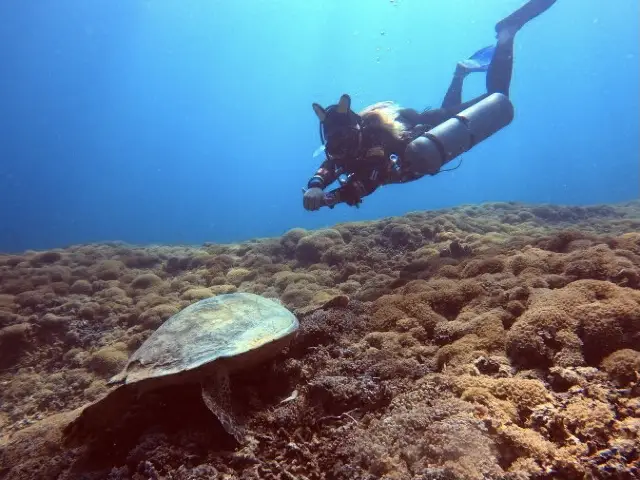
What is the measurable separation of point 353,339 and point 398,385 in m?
0.93

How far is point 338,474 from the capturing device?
2184mm

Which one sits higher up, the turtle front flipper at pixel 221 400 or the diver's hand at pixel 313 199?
the diver's hand at pixel 313 199

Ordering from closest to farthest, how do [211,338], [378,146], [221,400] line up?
[221,400] < [211,338] < [378,146]

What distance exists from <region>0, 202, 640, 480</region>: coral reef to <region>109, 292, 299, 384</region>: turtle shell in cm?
31

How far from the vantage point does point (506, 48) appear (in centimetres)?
995

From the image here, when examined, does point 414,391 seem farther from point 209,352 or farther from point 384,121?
point 384,121

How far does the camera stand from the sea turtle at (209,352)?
263 cm

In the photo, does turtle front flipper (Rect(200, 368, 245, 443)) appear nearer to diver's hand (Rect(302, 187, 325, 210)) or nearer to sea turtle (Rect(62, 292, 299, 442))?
sea turtle (Rect(62, 292, 299, 442))

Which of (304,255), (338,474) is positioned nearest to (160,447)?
(338,474)

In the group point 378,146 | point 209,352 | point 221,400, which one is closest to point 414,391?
point 221,400

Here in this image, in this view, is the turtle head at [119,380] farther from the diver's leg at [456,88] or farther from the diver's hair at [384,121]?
the diver's leg at [456,88]

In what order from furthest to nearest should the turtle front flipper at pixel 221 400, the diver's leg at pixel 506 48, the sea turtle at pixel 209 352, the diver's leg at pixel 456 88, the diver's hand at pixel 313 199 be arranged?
1. the diver's leg at pixel 456 88
2. the diver's leg at pixel 506 48
3. the diver's hand at pixel 313 199
4. the sea turtle at pixel 209 352
5. the turtle front flipper at pixel 221 400

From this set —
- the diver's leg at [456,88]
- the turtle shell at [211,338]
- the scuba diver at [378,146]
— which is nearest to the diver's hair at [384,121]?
the scuba diver at [378,146]

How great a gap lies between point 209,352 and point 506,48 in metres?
11.4
